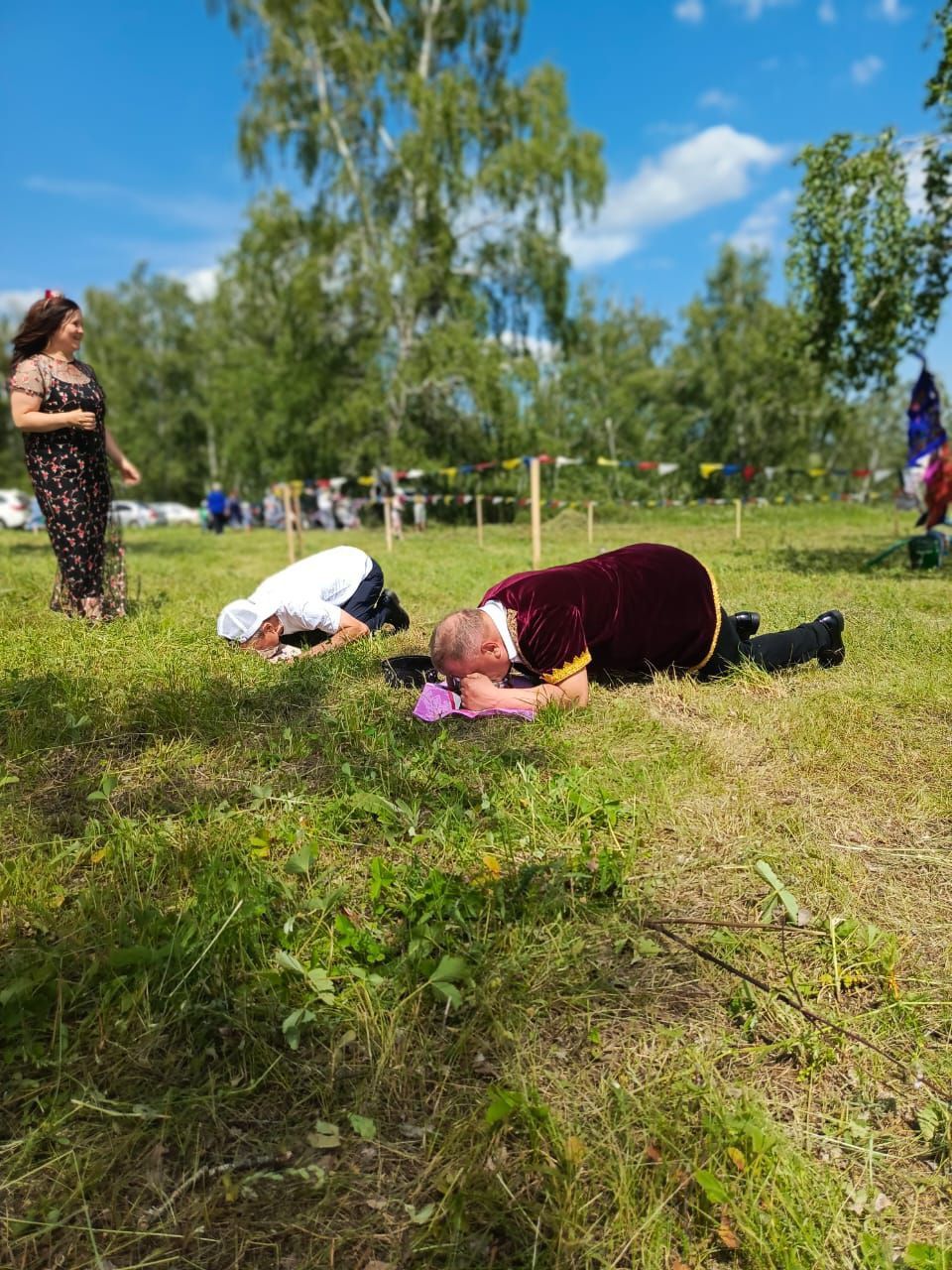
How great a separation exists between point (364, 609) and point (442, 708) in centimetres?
160

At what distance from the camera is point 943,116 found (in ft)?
28.1

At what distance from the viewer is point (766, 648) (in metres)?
4.12

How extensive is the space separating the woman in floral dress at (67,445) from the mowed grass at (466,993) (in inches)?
77.9

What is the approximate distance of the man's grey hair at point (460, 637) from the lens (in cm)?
329

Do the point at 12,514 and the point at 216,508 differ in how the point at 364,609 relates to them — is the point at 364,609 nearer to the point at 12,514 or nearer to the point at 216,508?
the point at 216,508

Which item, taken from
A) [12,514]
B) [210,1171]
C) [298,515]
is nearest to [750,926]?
[210,1171]

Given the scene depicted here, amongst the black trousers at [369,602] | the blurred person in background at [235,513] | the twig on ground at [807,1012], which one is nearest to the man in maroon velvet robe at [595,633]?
the twig on ground at [807,1012]

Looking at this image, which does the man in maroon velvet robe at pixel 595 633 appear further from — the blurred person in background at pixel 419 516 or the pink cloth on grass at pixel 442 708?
the blurred person in background at pixel 419 516

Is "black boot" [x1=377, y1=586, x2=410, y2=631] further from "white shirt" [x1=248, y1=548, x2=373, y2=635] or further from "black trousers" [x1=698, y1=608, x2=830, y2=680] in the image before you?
"black trousers" [x1=698, y1=608, x2=830, y2=680]

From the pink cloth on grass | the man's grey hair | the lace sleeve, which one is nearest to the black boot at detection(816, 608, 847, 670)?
the pink cloth on grass

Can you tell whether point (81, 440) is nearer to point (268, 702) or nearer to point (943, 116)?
point (268, 702)

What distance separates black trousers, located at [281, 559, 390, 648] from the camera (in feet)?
16.1

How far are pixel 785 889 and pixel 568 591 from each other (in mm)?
1457

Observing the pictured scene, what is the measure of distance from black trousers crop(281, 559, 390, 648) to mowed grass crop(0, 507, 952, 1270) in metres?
1.58
